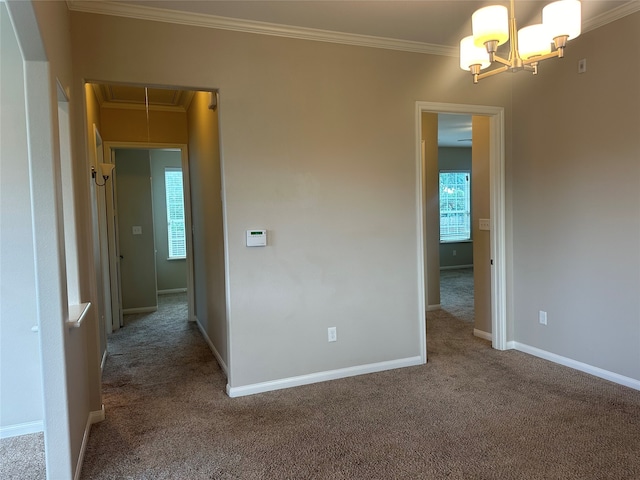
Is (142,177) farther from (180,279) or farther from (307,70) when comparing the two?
(307,70)

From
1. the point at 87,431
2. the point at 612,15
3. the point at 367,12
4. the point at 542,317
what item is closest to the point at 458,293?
the point at 542,317

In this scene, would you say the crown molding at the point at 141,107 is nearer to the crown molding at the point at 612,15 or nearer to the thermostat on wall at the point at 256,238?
the thermostat on wall at the point at 256,238

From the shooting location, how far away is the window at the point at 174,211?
747 centimetres

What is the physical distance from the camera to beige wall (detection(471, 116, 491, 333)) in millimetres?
4328

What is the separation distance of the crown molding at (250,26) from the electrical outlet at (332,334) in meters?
2.28

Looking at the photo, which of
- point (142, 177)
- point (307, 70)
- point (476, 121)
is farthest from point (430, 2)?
point (142, 177)

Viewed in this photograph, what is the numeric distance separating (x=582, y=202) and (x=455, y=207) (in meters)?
6.46

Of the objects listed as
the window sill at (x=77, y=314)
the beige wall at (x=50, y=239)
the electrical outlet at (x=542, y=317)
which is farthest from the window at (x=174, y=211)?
the electrical outlet at (x=542, y=317)

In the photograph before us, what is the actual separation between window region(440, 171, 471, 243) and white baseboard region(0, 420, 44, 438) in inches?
329

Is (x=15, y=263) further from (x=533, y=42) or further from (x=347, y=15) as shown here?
(x=533, y=42)

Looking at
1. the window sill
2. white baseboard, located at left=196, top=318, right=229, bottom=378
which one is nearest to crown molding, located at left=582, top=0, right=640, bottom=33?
white baseboard, located at left=196, top=318, right=229, bottom=378

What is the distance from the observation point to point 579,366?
3.54 m

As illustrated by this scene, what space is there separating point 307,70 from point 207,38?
2.50 feet

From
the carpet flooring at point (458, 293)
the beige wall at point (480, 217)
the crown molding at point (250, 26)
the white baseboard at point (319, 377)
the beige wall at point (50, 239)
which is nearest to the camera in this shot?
the beige wall at point (50, 239)
